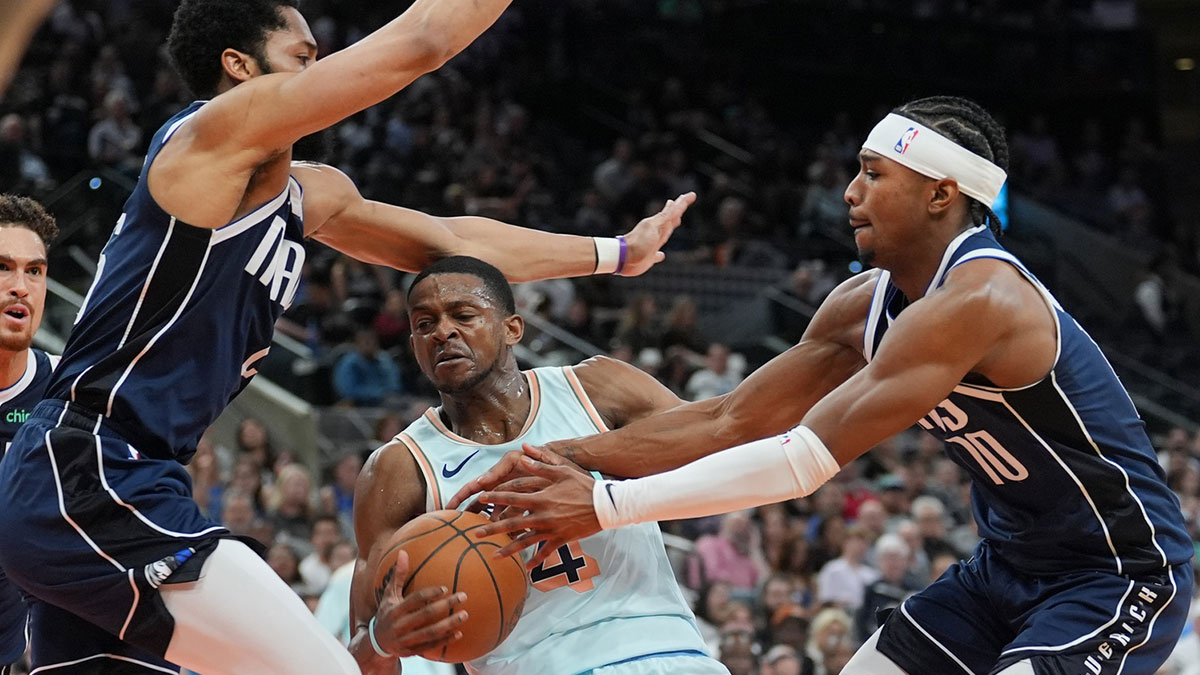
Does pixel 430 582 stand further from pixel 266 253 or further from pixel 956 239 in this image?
pixel 956 239

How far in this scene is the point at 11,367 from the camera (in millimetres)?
4848

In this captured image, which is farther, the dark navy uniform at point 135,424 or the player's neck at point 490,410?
the player's neck at point 490,410

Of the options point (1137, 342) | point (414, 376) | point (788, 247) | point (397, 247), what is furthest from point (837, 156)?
point (397, 247)

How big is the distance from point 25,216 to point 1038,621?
11.6 feet

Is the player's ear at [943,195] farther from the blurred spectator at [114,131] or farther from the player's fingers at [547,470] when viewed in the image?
the blurred spectator at [114,131]

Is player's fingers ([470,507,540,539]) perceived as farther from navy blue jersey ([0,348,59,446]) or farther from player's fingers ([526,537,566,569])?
navy blue jersey ([0,348,59,446])

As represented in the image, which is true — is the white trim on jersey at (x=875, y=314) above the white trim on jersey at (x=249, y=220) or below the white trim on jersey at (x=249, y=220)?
below

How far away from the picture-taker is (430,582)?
3.92 meters

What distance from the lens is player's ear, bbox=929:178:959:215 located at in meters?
4.04

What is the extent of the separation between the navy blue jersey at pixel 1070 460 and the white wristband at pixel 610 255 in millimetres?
1478

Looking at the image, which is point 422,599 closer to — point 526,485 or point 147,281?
point 526,485

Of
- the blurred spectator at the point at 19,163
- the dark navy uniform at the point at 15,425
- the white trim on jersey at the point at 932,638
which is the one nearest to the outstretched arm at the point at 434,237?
the dark navy uniform at the point at 15,425

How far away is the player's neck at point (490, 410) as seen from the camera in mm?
4574

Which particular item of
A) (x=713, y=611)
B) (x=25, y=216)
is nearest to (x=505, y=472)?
(x=25, y=216)
